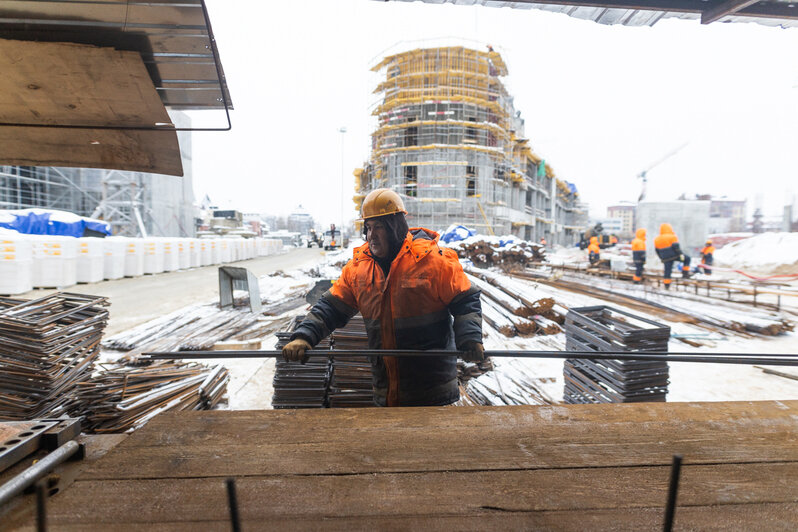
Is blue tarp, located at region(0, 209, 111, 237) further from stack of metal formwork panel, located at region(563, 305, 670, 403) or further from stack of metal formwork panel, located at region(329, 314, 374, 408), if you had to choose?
stack of metal formwork panel, located at region(563, 305, 670, 403)

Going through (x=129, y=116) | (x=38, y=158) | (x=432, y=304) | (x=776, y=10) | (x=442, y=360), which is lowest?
(x=442, y=360)

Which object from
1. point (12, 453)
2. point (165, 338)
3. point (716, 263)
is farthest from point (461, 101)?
point (12, 453)

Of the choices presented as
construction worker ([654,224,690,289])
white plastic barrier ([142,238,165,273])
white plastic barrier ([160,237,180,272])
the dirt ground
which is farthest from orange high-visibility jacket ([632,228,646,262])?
white plastic barrier ([160,237,180,272])

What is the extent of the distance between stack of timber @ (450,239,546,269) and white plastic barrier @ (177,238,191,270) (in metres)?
15.3

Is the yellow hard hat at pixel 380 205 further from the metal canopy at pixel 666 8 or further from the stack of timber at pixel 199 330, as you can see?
the stack of timber at pixel 199 330

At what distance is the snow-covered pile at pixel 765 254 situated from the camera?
63.1 feet

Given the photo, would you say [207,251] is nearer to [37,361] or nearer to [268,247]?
[268,247]

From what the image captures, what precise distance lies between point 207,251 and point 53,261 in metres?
11.8

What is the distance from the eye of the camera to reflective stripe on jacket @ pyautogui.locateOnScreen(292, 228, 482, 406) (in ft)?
8.93

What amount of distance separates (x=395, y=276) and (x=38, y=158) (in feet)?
10.1

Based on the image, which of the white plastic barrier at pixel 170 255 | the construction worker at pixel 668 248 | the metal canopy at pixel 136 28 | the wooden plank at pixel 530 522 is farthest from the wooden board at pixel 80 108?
the white plastic barrier at pixel 170 255

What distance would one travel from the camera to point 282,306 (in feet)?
35.3

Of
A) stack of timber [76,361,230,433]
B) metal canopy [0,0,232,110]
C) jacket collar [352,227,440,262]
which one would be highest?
metal canopy [0,0,232,110]

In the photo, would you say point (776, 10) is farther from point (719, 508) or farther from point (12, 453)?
point (12, 453)
